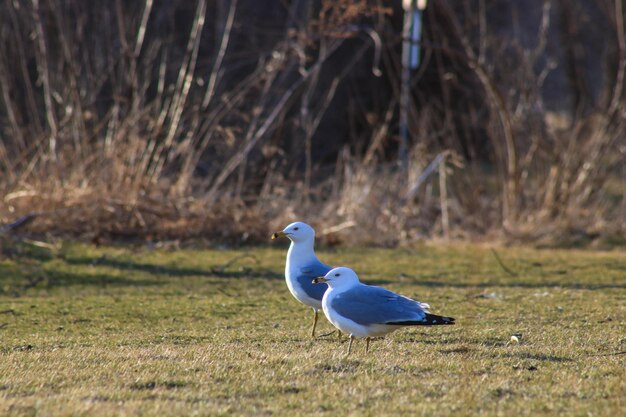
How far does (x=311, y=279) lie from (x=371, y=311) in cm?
118

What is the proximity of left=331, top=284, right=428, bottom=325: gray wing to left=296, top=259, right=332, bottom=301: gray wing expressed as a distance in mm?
819

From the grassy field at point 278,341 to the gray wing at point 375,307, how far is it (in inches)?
9.3

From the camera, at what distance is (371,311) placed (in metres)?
6.25

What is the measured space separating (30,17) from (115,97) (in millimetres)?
2520

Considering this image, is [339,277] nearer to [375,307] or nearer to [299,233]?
[375,307]

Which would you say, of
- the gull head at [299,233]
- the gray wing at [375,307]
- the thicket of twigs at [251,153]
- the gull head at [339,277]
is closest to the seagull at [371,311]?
the gray wing at [375,307]

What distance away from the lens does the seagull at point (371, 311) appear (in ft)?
20.2

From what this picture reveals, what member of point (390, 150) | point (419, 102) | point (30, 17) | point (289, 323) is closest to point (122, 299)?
point (289, 323)

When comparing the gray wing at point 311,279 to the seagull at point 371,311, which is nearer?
the seagull at point 371,311

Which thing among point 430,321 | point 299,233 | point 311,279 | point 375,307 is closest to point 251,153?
point 299,233

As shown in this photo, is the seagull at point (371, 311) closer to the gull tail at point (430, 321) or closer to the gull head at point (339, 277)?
the gull tail at point (430, 321)

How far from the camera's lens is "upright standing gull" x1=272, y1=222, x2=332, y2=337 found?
288 inches

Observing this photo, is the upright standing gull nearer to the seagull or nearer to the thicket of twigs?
the seagull

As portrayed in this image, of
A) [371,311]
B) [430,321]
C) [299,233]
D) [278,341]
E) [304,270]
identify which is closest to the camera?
[430,321]
